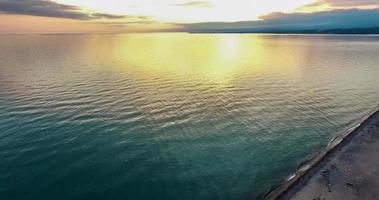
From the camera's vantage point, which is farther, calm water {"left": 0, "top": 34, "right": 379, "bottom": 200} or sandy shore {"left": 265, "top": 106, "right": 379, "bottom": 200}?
calm water {"left": 0, "top": 34, "right": 379, "bottom": 200}

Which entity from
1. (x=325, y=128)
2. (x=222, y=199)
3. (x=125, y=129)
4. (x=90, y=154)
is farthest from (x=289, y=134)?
(x=90, y=154)

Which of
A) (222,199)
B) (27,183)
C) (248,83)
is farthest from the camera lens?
(248,83)

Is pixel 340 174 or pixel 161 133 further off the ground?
pixel 340 174

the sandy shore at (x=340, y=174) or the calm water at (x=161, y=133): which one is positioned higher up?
the sandy shore at (x=340, y=174)

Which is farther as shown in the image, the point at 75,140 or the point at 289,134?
the point at 289,134

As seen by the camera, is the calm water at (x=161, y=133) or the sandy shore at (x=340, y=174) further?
the calm water at (x=161, y=133)

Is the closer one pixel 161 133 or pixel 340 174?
pixel 340 174

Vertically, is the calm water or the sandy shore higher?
the sandy shore

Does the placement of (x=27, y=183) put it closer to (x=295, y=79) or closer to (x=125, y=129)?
(x=125, y=129)
